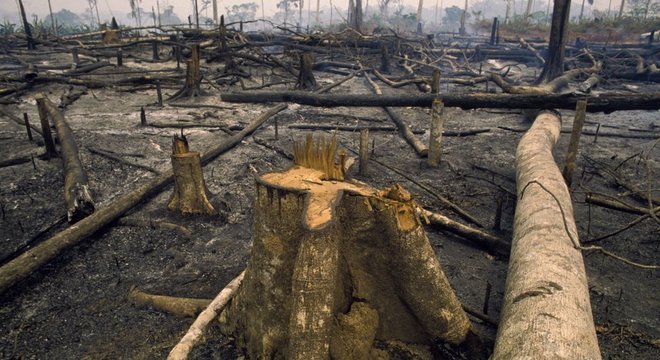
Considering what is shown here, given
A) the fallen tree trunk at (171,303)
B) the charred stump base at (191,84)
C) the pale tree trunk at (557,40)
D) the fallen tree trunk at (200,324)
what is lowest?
the fallen tree trunk at (171,303)

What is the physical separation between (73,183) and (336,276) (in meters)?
4.93

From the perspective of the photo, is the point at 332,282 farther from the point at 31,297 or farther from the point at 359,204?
the point at 31,297

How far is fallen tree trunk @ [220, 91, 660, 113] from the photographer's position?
732cm

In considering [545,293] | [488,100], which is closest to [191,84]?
[488,100]

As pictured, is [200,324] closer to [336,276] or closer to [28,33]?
[336,276]

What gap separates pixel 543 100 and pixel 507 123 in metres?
3.21

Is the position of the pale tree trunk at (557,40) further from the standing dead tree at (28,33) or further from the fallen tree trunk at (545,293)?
the standing dead tree at (28,33)

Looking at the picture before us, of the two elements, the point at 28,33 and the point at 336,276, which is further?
the point at 28,33

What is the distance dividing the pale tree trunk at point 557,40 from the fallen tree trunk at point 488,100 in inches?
261

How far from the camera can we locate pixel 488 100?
26.6 ft

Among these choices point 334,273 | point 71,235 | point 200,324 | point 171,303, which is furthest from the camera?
point 71,235

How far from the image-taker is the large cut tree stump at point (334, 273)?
2.26m

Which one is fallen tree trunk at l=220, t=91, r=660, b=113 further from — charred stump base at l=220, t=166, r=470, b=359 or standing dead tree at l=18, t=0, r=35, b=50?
standing dead tree at l=18, t=0, r=35, b=50

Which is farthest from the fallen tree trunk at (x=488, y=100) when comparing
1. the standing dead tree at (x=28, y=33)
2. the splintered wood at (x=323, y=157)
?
the standing dead tree at (x=28, y=33)
